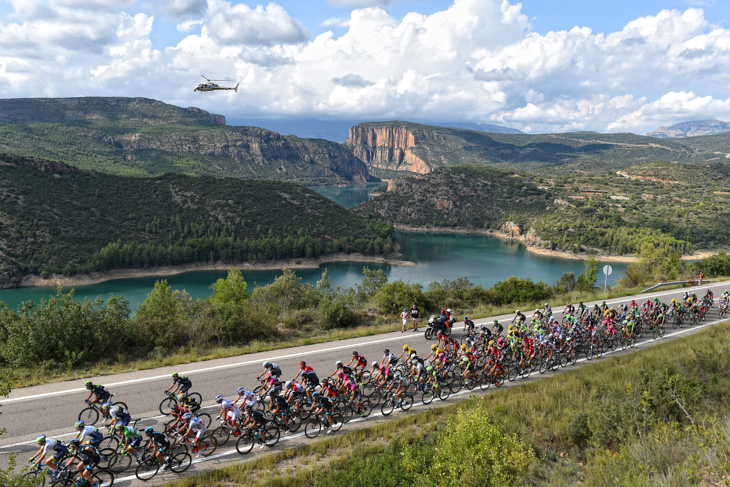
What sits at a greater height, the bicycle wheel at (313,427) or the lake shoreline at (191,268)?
the bicycle wheel at (313,427)

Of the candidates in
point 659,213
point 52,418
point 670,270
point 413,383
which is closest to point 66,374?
point 52,418

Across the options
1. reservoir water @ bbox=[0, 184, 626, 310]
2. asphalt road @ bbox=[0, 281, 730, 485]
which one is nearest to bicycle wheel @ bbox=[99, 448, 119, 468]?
asphalt road @ bbox=[0, 281, 730, 485]

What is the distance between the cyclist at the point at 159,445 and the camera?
9.32 meters

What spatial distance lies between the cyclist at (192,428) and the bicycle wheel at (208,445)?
0.97ft

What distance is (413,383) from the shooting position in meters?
14.4

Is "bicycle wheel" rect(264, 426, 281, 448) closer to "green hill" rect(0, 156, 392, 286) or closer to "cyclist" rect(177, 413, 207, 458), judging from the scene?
"cyclist" rect(177, 413, 207, 458)

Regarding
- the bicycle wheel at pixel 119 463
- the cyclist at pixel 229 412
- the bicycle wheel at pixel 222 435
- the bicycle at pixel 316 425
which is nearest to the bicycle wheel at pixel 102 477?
the bicycle wheel at pixel 119 463

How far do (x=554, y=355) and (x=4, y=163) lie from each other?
118m

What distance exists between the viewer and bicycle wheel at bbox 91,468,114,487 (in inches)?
345

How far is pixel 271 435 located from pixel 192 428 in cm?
207

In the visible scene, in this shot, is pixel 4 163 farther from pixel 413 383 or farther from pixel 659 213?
pixel 659 213

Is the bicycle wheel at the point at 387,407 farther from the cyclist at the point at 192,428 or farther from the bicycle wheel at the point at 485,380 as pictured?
the cyclist at the point at 192,428

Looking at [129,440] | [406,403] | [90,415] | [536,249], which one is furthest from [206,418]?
[536,249]

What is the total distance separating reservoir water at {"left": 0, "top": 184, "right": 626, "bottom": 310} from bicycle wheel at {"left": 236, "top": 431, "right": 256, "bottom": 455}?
59725 millimetres
